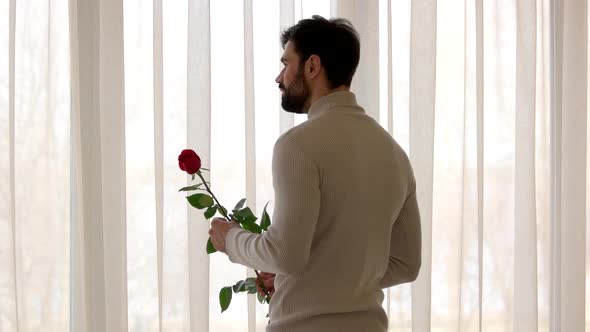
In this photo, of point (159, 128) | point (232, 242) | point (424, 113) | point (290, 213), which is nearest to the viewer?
point (290, 213)

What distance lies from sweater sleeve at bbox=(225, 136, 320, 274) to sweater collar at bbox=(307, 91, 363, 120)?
0.13 meters

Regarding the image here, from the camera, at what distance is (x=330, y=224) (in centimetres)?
147

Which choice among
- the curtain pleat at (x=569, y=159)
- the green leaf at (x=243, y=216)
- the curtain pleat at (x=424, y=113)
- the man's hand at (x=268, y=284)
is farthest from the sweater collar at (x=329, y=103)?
the curtain pleat at (x=569, y=159)

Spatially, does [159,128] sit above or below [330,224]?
above

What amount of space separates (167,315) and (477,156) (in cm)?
124

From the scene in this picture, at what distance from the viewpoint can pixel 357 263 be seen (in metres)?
1.49

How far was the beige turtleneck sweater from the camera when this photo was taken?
140 cm

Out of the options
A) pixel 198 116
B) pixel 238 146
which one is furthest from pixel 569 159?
pixel 198 116

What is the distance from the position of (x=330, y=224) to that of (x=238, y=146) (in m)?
1.10

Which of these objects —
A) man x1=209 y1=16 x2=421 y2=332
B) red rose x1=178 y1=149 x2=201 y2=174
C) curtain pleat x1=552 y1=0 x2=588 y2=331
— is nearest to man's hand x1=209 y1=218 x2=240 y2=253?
man x1=209 y1=16 x2=421 y2=332

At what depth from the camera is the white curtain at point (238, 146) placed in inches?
93.7

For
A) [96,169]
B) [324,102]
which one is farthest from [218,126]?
[324,102]

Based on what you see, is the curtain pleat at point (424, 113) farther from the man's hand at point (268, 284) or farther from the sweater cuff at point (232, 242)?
the sweater cuff at point (232, 242)

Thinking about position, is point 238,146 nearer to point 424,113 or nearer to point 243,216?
point 424,113
